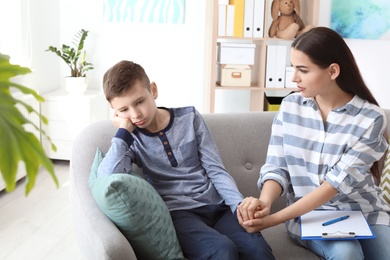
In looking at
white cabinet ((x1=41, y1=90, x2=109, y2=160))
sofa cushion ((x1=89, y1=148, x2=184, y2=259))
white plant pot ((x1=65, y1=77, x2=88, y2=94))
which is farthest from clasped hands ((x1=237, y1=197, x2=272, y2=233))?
white plant pot ((x1=65, y1=77, x2=88, y2=94))

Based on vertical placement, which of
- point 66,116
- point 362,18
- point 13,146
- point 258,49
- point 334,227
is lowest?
point 66,116

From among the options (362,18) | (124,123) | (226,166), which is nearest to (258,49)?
(362,18)

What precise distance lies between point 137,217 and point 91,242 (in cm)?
14

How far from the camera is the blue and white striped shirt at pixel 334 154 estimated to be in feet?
6.22

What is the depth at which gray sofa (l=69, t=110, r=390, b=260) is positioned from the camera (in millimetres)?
1591

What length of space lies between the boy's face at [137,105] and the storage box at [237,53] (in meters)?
2.19

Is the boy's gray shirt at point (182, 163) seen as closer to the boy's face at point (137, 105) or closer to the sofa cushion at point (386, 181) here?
the boy's face at point (137, 105)

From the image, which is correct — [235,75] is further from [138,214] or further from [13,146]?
[13,146]

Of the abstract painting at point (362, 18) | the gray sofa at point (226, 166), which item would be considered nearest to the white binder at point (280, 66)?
the abstract painting at point (362, 18)

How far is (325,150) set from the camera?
195cm

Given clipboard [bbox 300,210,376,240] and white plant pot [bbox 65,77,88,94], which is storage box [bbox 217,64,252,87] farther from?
clipboard [bbox 300,210,376,240]

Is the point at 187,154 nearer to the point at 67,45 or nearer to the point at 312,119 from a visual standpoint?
the point at 312,119

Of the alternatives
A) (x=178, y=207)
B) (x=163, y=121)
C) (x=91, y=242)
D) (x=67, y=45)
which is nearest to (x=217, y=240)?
(x=178, y=207)

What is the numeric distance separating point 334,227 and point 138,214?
60 cm
